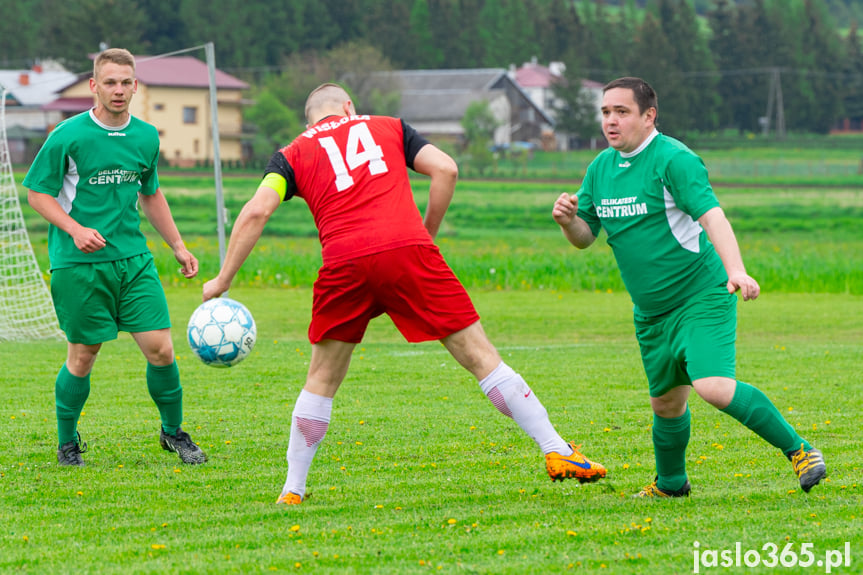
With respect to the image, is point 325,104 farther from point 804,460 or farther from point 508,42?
point 508,42

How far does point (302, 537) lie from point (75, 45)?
83.1 metres

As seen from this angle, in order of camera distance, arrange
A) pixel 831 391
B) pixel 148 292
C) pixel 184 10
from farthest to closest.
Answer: pixel 184 10 → pixel 831 391 → pixel 148 292

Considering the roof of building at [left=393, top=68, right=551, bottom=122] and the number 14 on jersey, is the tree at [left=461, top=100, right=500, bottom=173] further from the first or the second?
the number 14 on jersey

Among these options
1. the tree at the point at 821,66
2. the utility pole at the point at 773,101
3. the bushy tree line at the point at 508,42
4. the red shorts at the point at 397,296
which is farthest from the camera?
the tree at the point at 821,66

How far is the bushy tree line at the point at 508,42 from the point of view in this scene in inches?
3494

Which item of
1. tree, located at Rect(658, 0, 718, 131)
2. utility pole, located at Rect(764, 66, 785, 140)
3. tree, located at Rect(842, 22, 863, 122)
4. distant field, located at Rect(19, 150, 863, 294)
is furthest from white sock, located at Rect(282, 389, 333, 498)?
tree, located at Rect(842, 22, 863, 122)

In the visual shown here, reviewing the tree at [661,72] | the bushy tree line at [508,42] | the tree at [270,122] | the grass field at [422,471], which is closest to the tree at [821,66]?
the bushy tree line at [508,42]

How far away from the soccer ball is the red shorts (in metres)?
Result: 0.81

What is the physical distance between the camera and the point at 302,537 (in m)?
4.93

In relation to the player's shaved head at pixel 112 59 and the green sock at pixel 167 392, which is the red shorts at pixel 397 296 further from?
the player's shaved head at pixel 112 59

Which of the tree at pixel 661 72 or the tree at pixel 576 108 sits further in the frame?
the tree at pixel 576 108

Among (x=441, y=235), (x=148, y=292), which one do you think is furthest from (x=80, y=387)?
(x=441, y=235)

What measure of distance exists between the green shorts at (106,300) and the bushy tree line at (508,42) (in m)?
69.9

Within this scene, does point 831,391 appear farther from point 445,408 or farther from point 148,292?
point 148,292
